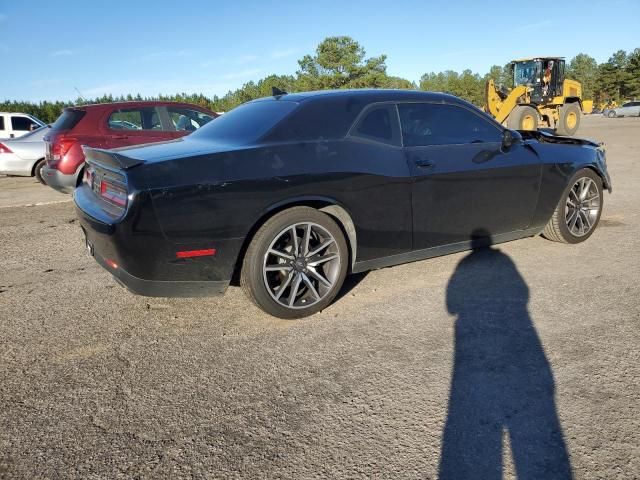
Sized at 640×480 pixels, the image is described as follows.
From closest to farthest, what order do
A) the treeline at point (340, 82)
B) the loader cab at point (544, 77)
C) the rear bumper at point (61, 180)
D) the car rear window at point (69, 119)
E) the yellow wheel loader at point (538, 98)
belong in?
1. the rear bumper at point (61, 180)
2. the car rear window at point (69, 119)
3. the yellow wheel loader at point (538, 98)
4. the loader cab at point (544, 77)
5. the treeline at point (340, 82)

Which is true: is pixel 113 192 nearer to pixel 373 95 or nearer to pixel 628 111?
pixel 373 95

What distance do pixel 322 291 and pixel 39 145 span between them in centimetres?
971

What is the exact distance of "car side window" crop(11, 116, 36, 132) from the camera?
48.2ft

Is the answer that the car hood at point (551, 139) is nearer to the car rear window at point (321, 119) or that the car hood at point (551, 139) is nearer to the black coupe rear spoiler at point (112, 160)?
the car rear window at point (321, 119)

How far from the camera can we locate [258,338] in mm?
3195

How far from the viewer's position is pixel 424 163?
152 inches

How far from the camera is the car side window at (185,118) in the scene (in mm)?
8492

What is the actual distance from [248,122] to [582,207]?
11.5 ft

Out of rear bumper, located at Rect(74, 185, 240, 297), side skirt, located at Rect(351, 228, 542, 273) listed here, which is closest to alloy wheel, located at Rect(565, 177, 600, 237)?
side skirt, located at Rect(351, 228, 542, 273)

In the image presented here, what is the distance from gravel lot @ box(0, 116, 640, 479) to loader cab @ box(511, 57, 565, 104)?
18103mm

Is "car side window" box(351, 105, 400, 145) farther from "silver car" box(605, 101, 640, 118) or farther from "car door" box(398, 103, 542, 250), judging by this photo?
"silver car" box(605, 101, 640, 118)

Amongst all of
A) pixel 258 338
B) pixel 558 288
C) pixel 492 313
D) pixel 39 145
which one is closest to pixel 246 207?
pixel 258 338

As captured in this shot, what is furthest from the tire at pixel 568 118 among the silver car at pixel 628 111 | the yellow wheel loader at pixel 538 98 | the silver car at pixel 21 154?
the silver car at pixel 628 111

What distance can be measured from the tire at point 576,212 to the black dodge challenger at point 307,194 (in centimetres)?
30
